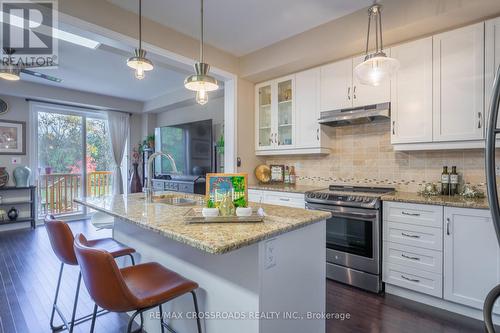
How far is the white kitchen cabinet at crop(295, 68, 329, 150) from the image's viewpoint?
3.23 m

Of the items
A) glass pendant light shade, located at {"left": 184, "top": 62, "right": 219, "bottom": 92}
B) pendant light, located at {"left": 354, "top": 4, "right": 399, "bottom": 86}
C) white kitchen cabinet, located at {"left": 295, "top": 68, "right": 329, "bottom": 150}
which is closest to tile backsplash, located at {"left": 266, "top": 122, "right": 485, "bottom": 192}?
white kitchen cabinet, located at {"left": 295, "top": 68, "right": 329, "bottom": 150}

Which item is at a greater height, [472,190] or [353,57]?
[353,57]

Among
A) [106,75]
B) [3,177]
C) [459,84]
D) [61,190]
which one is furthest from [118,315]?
[61,190]

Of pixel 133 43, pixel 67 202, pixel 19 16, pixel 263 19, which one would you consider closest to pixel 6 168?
pixel 67 202

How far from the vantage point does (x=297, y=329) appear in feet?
4.64

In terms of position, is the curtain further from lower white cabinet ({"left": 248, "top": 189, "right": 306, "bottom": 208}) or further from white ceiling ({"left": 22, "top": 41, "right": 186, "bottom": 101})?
lower white cabinet ({"left": 248, "top": 189, "right": 306, "bottom": 208})

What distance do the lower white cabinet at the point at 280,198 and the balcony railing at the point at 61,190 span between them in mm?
3630

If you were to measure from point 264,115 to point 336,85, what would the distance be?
3.84 ft

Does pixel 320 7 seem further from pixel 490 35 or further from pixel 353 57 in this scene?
pixel 490 35

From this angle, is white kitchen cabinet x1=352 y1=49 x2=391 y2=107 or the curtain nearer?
white kitchen cabinet x1=352 y1=49 x2=391 y2=107

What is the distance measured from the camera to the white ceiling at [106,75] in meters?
3.47

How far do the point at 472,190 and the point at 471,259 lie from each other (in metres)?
0.72

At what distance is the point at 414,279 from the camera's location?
7.40 ft

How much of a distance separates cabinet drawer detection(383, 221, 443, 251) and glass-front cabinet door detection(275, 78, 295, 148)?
161cm
